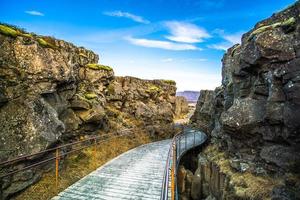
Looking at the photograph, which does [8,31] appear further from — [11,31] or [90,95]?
[90,95]

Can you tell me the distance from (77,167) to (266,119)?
→ 877 cm

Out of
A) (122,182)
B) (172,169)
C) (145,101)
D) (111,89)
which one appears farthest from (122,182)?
(145,101)

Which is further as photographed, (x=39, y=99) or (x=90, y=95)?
(x=90, y=95)

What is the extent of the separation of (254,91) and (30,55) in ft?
32.5

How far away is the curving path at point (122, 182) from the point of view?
8.50 meters

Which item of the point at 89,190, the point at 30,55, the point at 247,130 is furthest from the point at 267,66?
the point at 30,55

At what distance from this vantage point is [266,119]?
31.2 ft

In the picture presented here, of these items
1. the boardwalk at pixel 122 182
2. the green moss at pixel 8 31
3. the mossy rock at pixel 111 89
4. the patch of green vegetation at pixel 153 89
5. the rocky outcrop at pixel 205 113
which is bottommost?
the boardwalk at pixel 122 182

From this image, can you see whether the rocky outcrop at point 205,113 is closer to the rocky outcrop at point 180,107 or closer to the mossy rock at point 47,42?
the rocky outcrop at point 180,107

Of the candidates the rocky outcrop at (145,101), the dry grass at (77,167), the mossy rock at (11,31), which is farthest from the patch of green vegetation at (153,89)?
the mossy rock at (11,31)

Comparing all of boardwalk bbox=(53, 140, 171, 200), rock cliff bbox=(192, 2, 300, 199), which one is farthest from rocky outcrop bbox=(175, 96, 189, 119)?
rock cliff bbox=(192, 2, 300, 199)

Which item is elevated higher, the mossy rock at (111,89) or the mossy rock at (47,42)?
the mossy rock at (47,42)

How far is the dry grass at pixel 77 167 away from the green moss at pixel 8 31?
585 centimetres

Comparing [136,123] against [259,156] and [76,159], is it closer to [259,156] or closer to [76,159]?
[76,159]
